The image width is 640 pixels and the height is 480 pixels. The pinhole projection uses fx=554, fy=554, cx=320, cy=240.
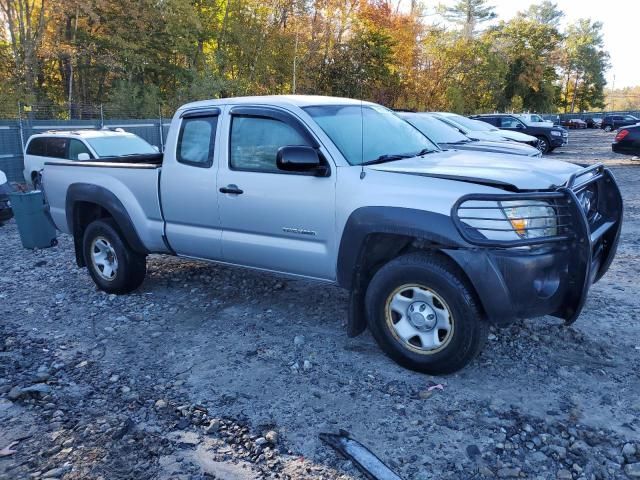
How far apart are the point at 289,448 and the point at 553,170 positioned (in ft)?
9.04

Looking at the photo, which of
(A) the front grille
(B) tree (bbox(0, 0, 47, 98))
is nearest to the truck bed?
(A) the front grille

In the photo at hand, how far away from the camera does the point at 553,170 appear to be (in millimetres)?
4152

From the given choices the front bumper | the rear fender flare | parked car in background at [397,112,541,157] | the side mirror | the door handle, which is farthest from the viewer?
parked car in background at [397,112,541,157]

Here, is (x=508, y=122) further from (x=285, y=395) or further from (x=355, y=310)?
(x=285, y=395)

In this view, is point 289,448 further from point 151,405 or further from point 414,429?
point 151,405

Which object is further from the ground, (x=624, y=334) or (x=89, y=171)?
(x=89, y=171)

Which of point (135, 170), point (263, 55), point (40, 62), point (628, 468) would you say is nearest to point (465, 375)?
point (628, 468)

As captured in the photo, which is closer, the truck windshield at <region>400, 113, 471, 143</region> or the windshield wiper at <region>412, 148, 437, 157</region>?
the windshield wiper at <region>412, 148, 437, 157</region>

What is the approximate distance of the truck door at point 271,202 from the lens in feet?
13.9

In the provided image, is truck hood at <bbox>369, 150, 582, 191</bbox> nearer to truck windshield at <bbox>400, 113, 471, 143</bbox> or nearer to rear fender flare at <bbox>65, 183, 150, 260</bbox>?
rear fender flare at <bbox>65, 183, 150, 260</bbox>

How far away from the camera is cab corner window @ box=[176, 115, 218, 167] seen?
4.96 m

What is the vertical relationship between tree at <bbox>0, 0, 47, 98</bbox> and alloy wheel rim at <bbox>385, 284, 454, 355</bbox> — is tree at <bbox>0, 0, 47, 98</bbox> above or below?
above

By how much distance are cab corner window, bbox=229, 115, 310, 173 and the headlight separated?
1710 mm

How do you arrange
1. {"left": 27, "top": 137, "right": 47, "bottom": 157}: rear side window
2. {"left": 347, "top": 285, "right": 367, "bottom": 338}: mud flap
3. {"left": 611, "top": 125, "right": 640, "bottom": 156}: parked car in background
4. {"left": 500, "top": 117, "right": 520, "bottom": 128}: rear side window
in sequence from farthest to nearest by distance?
{"left": 500, "top": 117, "right": 520, "bottom": 128}: rear side window < {"left": 611, "top": 125, "right": 640, "bottom": 156}: parked car in background < {"left": 27, "top": 137, "right": 47, "bottom": 157}: rear side window < {"left": 347, "top": 285, "right": 367, "bottom": 338}: mud flap
